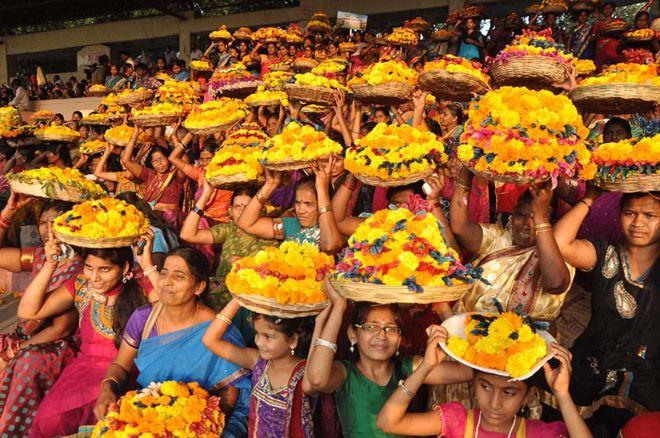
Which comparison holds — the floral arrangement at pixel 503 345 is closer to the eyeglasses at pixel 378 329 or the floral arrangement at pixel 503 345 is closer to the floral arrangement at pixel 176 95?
the eyeglasses at pixel 378 329

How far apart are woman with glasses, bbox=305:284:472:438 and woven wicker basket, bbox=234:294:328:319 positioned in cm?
8

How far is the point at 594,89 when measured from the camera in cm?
416

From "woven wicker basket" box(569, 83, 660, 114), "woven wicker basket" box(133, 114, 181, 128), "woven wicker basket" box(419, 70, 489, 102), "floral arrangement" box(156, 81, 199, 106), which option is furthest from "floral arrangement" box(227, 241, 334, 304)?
"floral arrangement" box(156, 81, 199, 106)

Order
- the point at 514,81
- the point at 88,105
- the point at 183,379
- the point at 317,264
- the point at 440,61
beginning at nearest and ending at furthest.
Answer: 1. the point at 317,264
2. the point at 183,379
3. the point at 514,81
4. the point at 440,61
5. the point at 88,105

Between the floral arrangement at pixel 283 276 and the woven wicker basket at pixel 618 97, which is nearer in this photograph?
the floral arrangement at pixel 283 276

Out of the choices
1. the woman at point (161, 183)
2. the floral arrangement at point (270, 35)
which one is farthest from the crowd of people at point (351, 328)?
the floral arrangement at point (270, 35)

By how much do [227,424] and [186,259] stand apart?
109 cm

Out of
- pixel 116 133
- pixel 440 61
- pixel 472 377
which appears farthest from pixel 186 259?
pixel 116 133

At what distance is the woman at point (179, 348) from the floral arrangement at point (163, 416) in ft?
1.27

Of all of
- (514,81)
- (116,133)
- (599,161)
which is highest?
(514,81)

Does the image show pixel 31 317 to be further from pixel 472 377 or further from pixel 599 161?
pixel 599 161

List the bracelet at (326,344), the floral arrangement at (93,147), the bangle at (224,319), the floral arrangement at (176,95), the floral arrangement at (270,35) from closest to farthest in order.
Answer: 1. the bracelet at (326,344)
2. the bangle at (224,319)
3. the floral arrangement at (176,95)
4. the floral arrangement at (93,147)
5. the floral arrangement at (270,35)

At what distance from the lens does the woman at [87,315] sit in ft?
12.7

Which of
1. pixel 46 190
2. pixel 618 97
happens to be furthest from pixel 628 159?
pixel 46 190
